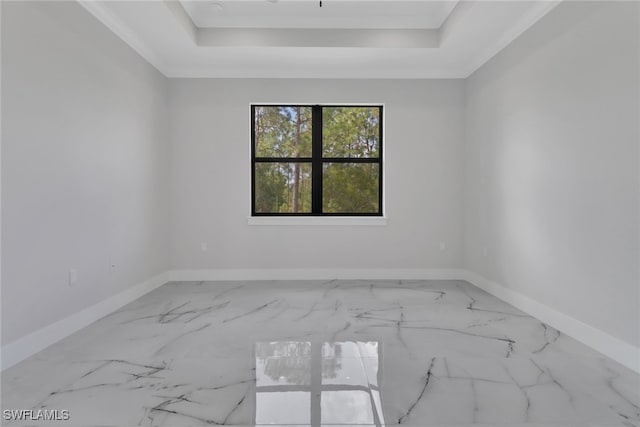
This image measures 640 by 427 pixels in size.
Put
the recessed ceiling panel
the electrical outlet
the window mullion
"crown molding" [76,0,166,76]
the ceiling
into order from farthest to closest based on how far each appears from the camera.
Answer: the window mullion < the recessed ceiling panel < the ceiling < "crown molding" [76,0,166,76] < the electrical outlet

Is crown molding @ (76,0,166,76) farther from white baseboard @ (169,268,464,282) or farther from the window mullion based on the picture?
white baseboard @ (169,268,464,282)

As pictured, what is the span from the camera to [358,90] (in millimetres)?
4316

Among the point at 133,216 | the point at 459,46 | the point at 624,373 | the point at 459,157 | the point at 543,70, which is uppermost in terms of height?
the point at 459,46

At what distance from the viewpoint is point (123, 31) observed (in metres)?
3.20

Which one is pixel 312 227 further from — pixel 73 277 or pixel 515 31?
pixel 515 31

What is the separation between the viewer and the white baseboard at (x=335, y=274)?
4.32 metres

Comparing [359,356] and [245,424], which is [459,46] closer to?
[359,356]

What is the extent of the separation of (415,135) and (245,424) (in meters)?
3.67

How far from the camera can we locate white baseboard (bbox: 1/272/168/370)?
2.10m

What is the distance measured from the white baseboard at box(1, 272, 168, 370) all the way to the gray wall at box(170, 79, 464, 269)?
100 cm

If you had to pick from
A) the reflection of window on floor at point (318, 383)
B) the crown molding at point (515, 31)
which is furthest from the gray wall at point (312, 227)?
the reflection of window on floor at point (318, 383)

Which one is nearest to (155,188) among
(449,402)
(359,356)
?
(359,356)

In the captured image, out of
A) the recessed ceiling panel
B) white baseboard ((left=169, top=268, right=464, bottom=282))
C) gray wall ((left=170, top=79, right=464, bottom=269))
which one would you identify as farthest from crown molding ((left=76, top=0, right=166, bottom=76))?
white baseboard ((left=169, top=268, right=464, bottom=282))

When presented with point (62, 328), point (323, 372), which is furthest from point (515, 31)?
point (62, 328)
